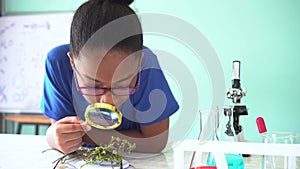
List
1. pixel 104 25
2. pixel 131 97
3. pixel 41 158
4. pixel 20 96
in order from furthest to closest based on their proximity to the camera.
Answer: pixel 20 96, pixel 131 97, pixel 41 158, pixel 104 25

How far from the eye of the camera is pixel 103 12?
3.29ft

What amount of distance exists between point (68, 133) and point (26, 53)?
217 centimetres

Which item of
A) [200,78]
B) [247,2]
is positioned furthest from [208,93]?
[247,2]

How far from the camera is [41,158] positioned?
1122 millimetres

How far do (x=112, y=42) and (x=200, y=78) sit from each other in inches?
64.8

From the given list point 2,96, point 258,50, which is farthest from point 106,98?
point 2,96

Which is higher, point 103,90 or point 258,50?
point 258,50

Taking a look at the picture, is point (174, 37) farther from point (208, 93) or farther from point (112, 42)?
point (112, 42)

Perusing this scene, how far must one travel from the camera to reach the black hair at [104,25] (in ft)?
3.23

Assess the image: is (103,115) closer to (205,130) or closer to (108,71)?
(108,71)

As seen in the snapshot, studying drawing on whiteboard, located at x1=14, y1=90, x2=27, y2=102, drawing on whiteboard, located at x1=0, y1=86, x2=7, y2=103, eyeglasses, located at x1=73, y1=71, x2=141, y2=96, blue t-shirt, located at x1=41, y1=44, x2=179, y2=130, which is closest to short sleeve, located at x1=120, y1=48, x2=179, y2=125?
blue t-shirt, located at x1=41, y1=44, x2=179, y2=130

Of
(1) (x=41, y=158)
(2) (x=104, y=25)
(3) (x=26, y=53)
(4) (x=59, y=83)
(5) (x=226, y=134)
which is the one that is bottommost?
(1) (x=41, y=158)

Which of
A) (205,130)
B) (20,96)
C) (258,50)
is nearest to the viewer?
(205,130)

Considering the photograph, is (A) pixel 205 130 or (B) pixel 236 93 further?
(B) pixel 236 93
